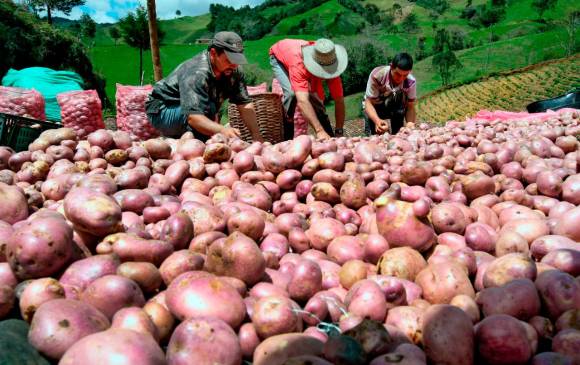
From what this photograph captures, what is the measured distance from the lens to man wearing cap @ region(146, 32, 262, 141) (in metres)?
4.95

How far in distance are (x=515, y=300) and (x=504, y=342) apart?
278 mm

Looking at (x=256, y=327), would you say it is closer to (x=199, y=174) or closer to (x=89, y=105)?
(x=199, y=174)

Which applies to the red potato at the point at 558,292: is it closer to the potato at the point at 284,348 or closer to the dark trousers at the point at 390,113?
the potato at the point at 284,348

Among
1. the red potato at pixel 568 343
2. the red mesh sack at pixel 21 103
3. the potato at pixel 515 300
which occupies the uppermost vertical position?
the red mesh sack at pixel 21 103

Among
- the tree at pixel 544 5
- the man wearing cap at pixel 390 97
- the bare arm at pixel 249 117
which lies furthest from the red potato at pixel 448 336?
the tree at pixel 544 5

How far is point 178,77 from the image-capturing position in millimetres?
5402

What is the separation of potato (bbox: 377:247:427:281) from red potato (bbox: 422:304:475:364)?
0.46 m

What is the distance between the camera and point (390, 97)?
25.0 feet

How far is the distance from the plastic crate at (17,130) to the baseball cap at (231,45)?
1997mm

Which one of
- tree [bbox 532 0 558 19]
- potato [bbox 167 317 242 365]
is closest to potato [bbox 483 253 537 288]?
potato [bbox 167 317 242 365]

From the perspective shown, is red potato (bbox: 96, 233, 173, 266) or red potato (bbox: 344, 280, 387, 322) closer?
red potato (bbox: 344, 280, 387, 322)

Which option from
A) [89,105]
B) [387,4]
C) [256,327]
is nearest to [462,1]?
[387,4]

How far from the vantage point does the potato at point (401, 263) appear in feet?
6.74

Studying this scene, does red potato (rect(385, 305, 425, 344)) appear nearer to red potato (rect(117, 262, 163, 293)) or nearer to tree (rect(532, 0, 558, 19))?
red potato (rect(117, 262, 163, 293))
